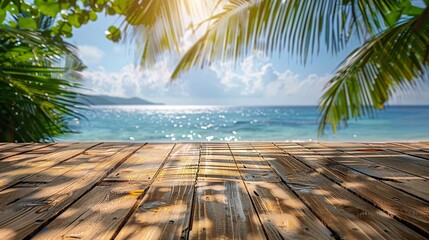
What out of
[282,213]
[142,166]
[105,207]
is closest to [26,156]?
[142,166]

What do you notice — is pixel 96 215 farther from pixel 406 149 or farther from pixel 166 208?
pixel 406 149

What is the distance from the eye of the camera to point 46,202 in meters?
1.10

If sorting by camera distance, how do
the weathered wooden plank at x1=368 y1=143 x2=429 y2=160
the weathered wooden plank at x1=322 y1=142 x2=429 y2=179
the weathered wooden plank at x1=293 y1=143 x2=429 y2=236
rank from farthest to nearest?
the weathered wooden plank at x1=368 y1=143 x2=429 y2=160 → the weathered wooden plank at x1=322 y1=142 x2=429 y2=179 → the weathered wooden plank at x1=293 y1=143 x2=429 y2=236

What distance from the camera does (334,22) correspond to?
2609mm

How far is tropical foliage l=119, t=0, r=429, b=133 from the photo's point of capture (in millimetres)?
2479

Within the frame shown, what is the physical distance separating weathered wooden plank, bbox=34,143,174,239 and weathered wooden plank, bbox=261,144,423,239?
0.49 metres

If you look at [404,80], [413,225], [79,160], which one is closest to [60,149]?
[79,160]

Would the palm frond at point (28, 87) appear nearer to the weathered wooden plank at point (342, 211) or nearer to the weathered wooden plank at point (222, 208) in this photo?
the weathered wooden plank at point (222, 208)

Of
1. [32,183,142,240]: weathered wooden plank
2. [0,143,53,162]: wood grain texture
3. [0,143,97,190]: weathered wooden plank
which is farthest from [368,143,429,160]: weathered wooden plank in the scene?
[0,143,53,162]: wood grain texture

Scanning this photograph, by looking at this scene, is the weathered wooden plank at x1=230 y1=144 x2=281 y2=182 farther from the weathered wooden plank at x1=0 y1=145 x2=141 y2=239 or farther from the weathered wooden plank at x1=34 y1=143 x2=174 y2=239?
the weathered wooden plank at x1=0 y1=145 x2=141 y2=239

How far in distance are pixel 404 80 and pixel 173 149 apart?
2425 mm

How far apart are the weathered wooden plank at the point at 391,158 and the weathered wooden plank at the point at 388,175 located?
5cm

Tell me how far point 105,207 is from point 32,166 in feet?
2.68

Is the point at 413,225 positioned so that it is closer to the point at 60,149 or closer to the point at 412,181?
the point at 412,181
